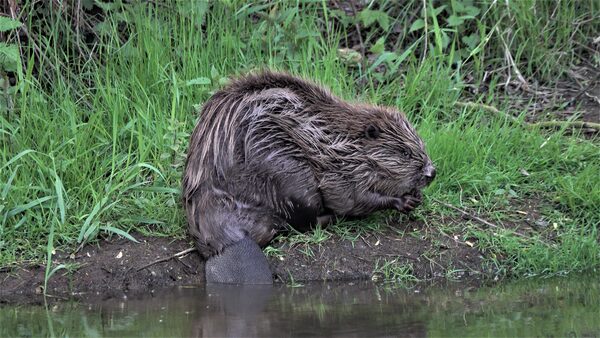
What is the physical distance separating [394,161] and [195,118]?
1046mm

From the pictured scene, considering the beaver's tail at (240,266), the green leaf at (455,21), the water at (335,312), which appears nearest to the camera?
the water at (335,312)

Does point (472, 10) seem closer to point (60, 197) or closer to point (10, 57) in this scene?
point (10, 57)

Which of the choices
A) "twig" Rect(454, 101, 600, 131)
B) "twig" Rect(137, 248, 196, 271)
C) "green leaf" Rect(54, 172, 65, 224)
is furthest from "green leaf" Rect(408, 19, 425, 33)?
"green leaf" Rect(54, 172, 65, 224)

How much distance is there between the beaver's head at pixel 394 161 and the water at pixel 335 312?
482mm

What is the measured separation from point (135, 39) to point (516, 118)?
195 cm

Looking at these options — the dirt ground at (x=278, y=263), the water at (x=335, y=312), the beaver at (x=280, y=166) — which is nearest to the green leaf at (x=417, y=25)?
the beaver at (x=280, y=166)

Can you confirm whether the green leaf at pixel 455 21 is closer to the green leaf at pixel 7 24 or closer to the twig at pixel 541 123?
the twig at pixel 541 123

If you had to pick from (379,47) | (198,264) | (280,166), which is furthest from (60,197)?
(379,47)

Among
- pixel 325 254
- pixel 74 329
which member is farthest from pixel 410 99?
pixel 74 329

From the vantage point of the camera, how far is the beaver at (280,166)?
4.44 m

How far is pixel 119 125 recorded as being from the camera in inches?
199

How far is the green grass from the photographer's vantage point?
461cm

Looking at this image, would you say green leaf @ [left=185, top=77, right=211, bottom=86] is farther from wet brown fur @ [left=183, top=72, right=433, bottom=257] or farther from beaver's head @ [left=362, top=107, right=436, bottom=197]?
beaver's head @ [left=362, top=107, right=436, bottom=197]

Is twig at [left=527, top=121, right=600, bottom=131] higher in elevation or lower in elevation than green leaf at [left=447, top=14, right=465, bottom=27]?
lower
